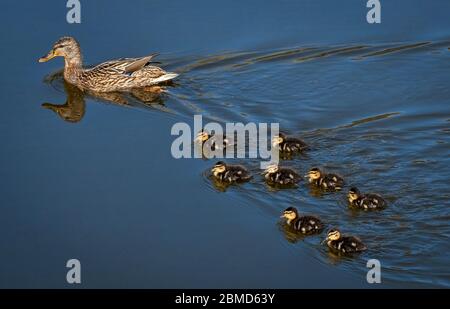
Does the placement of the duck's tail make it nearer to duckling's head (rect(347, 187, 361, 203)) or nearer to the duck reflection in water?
the duck reflection in water

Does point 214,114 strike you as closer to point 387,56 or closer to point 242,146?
point 242,146

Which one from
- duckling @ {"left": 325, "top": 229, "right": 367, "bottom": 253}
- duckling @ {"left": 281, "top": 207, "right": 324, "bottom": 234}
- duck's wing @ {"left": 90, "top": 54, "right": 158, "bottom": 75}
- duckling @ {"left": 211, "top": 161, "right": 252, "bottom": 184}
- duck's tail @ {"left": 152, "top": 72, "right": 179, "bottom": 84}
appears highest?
duck's wing @ {"left": 90, "top": 54, "right": 158, "bottom": 75}

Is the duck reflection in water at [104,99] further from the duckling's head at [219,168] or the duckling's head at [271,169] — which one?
the duckling's head at [271,169]

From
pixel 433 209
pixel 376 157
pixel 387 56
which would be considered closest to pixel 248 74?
pixel 387 56

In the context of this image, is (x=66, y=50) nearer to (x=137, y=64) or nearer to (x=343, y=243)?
(x=137, y=64)

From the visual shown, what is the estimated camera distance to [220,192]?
8.80 meters

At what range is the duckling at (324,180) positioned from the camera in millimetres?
8672

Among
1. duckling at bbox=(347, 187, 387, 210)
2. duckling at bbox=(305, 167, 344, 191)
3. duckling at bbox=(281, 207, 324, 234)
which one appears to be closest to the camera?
duckling at bbox=(281, 207, 324, 234)

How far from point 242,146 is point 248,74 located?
1.55m

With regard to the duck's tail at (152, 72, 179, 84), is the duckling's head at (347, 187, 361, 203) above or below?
below

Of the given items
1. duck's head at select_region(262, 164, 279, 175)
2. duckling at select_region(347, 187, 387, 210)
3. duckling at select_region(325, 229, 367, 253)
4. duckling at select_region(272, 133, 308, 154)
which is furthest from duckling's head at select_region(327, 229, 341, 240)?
duckling at select_region(272, 133, 308, 154)

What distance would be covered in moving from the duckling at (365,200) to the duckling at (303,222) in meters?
0.38

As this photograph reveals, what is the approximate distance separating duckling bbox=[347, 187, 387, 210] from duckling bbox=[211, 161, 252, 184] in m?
0.97

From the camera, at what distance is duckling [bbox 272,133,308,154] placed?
9.35 m
